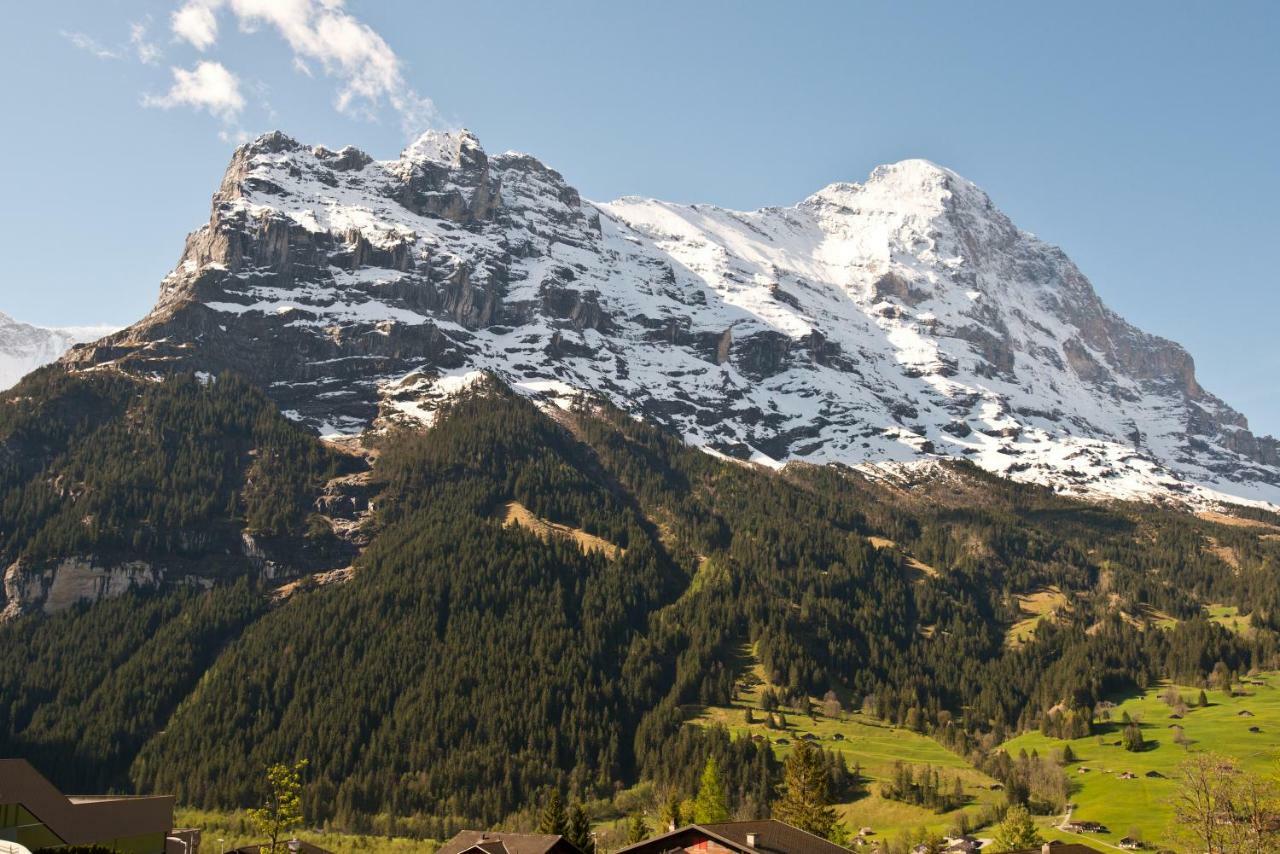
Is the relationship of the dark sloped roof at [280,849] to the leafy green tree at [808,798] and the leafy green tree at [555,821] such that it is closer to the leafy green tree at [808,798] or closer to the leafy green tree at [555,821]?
the leafy green tree at [555,821]

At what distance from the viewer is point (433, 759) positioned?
177 metres

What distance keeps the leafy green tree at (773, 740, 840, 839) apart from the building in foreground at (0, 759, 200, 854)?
5852 cm

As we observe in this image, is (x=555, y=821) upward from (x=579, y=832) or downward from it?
upward

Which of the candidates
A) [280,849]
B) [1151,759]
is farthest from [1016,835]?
[280,849]

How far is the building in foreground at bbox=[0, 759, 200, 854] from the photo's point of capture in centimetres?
6956

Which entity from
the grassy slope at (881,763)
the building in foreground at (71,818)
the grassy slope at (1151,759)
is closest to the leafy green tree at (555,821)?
the building in foreground at (71,818)

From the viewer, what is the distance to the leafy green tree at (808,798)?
11094 centimetres

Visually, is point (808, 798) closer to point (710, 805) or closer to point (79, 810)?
point (710, 805)

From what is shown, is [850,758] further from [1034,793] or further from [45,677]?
[45,677]

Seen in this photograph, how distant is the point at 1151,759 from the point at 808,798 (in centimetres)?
9039

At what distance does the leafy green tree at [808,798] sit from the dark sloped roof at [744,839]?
3892 centimetres

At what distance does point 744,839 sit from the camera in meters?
69.2

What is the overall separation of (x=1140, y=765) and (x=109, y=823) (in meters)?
151

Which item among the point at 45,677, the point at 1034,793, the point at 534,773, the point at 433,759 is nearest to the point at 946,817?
the point at 1034,793
